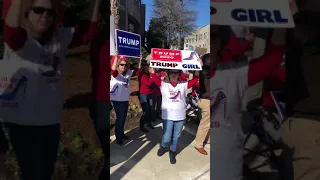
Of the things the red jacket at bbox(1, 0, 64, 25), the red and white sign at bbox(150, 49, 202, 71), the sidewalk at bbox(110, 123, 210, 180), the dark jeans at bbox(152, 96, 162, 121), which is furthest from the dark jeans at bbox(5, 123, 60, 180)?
the dark jeans at bbox(152, 96, 162, 121)

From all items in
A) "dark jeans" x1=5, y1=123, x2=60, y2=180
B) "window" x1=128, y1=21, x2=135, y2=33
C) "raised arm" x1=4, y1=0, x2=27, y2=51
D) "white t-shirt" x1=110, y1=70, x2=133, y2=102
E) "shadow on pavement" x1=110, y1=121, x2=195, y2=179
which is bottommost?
"shadow on pavement" x1=110, y1=121, x2=195, y2=179

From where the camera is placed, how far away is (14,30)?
1934 millimetres

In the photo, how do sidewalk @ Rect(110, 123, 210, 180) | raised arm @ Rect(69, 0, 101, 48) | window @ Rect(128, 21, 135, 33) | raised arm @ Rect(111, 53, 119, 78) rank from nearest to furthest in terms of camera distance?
raised arm @ Rect(69, 0, 101, 48), sidewalk @ Rect(110, 123, 210, 180), raised arm @ Rect(111, 53, 119, 78), window @ Rect(128, 21, 135, 33)

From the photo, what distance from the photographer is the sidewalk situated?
11.9 feet

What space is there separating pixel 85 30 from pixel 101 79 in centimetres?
32

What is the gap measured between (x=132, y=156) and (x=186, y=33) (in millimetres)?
15117

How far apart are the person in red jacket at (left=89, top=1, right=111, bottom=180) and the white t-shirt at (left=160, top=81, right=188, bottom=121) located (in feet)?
7.91

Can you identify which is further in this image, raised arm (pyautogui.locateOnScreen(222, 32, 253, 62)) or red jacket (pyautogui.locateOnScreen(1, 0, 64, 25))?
raised arm (pyautogui.locateOnScreen(222, 32, 253, 62))

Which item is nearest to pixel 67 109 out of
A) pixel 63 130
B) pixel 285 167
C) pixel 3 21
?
pixel 63 130

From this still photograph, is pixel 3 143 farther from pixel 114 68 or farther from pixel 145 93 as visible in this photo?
pixel 145 93

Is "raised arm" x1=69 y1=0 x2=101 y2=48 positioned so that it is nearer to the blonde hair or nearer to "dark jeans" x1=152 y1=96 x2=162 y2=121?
the blonde hair

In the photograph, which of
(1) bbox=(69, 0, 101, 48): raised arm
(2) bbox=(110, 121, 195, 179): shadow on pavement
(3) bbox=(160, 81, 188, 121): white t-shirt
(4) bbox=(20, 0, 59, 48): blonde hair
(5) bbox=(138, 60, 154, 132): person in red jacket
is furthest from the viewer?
(5) bbox=(138, 60, 154, 132): person in red jacket

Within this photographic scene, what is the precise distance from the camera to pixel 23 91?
1973mm

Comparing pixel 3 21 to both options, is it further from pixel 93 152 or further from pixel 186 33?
pixel 186 33
